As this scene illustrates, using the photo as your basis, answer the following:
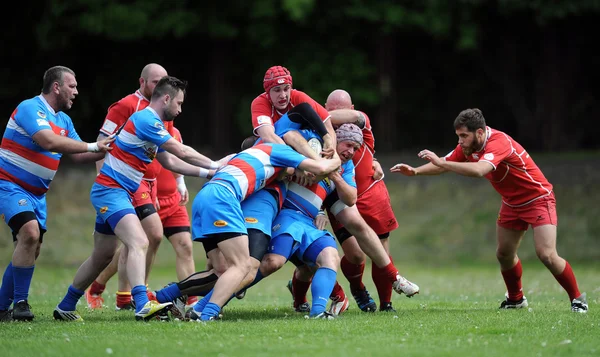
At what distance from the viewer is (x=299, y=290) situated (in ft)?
32.2

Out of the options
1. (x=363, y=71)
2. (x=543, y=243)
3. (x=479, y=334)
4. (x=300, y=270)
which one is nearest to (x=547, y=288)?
(x=543, y=243)

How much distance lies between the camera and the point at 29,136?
29.5 ft

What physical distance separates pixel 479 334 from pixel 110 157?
13.2ft

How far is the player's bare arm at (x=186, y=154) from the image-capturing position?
28.4ft

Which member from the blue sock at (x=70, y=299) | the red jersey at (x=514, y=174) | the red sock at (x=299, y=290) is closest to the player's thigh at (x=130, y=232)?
the blue sock at (x=70, y=299)

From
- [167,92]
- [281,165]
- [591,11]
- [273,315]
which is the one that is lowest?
[273,315]

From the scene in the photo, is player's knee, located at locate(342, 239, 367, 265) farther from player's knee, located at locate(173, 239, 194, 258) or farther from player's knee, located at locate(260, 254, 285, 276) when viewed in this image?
player's knee, located at locate(173, 239, 194, 258)

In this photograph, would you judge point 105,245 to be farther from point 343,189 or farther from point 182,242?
point 343,189

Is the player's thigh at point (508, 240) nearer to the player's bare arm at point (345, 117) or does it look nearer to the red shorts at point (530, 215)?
the red shorts at point (530, 215)

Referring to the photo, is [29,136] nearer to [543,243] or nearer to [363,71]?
[543,243]

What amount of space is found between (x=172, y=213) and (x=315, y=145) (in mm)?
2646

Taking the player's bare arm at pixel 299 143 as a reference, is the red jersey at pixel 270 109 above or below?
above

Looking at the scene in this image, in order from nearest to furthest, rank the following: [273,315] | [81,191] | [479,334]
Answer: [479,334], [273,315], [81,191]

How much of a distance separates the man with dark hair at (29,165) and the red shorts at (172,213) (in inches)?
66.2
